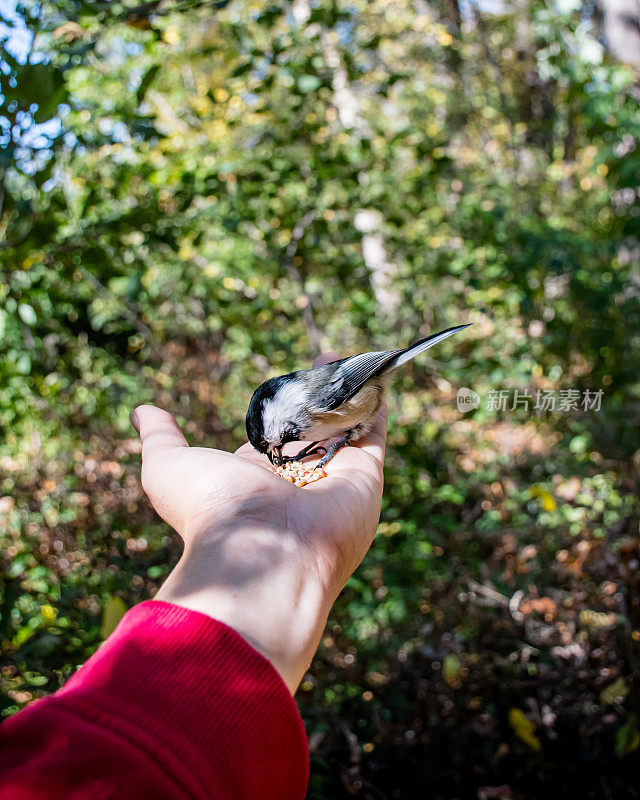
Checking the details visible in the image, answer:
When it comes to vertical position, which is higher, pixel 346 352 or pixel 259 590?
pixel 259 590

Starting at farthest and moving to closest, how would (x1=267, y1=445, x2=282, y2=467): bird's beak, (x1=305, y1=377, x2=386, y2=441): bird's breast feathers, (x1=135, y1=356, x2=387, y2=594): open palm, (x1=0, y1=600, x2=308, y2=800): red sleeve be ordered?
(x1=305, y1=377, x2=386, y2=441): bird's breast feathers, (x1=267, y1=445, x2=282, y2=467): bird's beak, (x1=135, y1=356, x2=387, y2=594): open palm, (x1=0, y1=600, x2=308, y2=800): red sleeve

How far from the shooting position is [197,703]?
35.5 inches

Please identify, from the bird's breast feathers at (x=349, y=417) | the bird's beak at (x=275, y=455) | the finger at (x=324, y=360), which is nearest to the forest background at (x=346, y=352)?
the bird's breast feathers at (x=349, y=417)

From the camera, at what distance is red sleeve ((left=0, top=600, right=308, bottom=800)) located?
743mm

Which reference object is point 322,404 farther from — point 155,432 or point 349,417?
point 155,432

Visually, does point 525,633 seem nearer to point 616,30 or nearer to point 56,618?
point 56,618

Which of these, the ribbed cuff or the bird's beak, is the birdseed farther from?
the ribbed cuff

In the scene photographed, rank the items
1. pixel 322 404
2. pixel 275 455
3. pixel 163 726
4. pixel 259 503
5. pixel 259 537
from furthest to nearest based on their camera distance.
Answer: pixel 322 404 < pixel 275 455 < pixel 259 503 < pixel 259 537 < pixel 163 726

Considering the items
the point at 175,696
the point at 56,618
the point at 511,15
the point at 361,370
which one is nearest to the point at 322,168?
the point at 361,370

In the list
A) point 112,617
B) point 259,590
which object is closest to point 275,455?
point 112,617

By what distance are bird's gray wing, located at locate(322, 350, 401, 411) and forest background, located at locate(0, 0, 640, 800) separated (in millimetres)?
606

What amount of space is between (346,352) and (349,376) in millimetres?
1784

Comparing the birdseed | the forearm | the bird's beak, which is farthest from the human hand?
the bird's beak

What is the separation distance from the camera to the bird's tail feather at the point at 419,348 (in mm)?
2701
